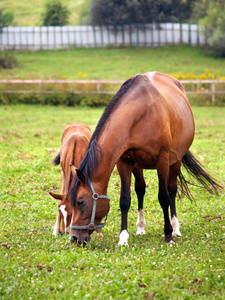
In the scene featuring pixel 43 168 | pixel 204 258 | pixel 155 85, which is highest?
pixel 155 85

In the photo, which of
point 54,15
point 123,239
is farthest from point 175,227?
point 54,15

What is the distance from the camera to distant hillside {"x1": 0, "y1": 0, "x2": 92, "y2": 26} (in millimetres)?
57659

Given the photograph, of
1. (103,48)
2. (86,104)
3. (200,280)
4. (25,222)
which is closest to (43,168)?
(25,222)

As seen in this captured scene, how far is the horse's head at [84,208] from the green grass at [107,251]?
168 mm

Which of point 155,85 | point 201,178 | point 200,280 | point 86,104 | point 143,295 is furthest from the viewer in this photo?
point 86,104

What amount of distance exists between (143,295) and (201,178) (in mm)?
3885

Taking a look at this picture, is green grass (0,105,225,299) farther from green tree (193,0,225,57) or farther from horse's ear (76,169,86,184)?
green tree (193,0,225,57)

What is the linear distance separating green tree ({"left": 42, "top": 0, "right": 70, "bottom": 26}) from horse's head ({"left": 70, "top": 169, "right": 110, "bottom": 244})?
4860 centimetres

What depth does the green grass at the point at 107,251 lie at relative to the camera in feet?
13.1

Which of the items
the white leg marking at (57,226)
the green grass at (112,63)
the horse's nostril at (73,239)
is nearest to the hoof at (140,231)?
the white leg marking at (57,226)

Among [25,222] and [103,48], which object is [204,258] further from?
[103,48]

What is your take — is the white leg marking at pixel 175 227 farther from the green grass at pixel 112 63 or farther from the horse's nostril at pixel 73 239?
the green grass at pixel 112 63

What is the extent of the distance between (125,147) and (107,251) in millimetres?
1231

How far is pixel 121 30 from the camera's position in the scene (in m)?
46.9
